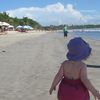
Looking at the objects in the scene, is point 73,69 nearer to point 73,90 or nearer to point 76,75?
point 76,75

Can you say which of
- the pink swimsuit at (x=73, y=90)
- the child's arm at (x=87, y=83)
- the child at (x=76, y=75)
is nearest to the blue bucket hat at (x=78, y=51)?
the child at (x=76, y=75)

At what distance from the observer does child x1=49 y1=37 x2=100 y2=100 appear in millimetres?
4586

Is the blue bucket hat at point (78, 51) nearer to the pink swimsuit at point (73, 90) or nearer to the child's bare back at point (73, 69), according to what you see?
the child's bare back at point (73, 69)

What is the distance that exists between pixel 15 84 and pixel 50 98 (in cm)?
221

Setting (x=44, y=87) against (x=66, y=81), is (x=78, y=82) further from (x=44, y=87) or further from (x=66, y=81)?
(x=44, y=87)

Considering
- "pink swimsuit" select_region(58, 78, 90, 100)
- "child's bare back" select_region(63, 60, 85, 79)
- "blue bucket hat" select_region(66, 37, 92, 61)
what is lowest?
"pink swimsuit" select_region(58, 78, 90, 100)

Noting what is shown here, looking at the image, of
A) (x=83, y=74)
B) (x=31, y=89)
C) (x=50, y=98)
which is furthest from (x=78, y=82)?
(x=31, y=89)

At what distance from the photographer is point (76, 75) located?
4641 millimetres

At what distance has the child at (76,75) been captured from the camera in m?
4.59

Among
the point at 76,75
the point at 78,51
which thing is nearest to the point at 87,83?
the point at 76,75

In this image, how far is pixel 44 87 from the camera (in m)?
9.64

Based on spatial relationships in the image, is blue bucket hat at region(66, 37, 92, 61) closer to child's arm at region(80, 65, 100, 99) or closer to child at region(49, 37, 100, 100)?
child at region(49, 37, 100, 100)

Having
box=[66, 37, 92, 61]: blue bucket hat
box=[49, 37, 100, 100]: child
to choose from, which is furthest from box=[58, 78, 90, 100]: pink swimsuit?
box=[66, 37, 92, 61]: blue bucket hat

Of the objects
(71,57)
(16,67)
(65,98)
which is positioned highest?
(71,57)
